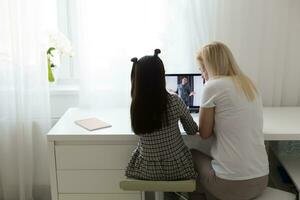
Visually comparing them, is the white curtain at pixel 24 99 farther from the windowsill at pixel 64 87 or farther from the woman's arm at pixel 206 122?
the woman's arm at pixel 206 122

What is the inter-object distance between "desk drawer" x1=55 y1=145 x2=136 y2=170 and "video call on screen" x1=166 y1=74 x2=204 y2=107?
1.53 ft

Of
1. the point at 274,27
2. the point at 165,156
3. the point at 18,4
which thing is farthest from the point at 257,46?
the point at 18,4

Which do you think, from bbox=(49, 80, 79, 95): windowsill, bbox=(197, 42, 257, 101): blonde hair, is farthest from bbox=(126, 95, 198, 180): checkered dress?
bbox=(49, 80, 79, 95): windowsill

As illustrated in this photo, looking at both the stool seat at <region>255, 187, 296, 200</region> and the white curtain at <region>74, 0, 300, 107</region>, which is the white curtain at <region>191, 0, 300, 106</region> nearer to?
the white curtain at <region>74, 0, 300, 107</region>

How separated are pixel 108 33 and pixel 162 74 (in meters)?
0.70

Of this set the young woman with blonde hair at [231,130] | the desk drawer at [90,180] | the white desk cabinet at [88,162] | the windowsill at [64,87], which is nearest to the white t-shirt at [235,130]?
the young woman with blonde hair at [231,130]

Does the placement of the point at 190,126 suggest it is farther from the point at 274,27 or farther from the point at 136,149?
the point at 274,27

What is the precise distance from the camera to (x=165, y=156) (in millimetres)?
1795

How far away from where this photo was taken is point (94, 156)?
1.97m

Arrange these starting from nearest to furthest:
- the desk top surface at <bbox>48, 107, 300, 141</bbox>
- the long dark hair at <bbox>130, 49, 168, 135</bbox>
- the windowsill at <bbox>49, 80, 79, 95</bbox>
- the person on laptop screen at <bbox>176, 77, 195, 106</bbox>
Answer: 1. the long dark hair at <bbox>130, 49, 168, 135</bbox>
2. the desk top surface at <bbox>48, 107, 300, 141</bbox>
3. the person on laptop screen at <bbox>176, 77, 195, 106</bbox>
4. the windowsill at <bbox>49, 80, 79, 95</bbox>

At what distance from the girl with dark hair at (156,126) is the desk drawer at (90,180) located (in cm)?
Result: 18

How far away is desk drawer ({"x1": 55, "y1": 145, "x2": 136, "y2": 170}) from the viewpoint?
1.95 m

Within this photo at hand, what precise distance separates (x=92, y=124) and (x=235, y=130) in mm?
751

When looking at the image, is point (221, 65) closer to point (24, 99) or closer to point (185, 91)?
point (185, 91)
